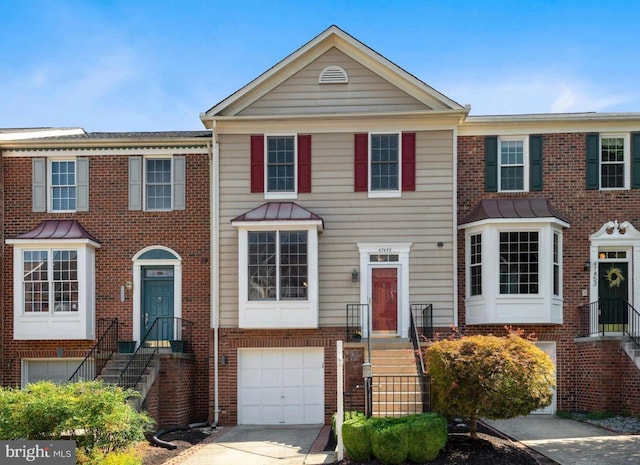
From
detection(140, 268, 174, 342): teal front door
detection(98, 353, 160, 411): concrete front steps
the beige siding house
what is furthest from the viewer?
detection(140, 268, 174, 342): teal front door

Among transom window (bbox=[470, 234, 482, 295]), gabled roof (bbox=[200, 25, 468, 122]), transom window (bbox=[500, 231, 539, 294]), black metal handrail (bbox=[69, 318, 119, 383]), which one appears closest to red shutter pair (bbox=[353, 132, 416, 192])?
gabled roof (bbox=[200, 25, 468, 122])

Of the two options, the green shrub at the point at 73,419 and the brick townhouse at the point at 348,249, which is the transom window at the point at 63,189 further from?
the green shrub at the point at 73,419

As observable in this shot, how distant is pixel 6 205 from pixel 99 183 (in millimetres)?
2545

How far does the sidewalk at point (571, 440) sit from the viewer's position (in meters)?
12.3

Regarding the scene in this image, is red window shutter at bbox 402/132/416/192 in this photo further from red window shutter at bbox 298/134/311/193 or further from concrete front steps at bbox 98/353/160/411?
concrete front steps at bbox 98/353/160/411

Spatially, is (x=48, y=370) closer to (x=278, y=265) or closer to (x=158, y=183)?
(x=158, y=183)

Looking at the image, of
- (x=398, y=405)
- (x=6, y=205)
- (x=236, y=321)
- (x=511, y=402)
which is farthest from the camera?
(x=6, y=205)

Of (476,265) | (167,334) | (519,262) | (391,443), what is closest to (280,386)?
(167,334)

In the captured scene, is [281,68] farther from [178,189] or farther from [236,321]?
[236,321]

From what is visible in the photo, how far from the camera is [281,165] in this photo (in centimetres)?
1788

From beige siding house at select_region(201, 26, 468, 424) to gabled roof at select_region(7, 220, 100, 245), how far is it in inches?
140

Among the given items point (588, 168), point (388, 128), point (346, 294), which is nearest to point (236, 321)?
point (346, 294)

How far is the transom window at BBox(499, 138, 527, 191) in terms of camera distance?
18.2 meters

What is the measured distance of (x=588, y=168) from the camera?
707 inches
